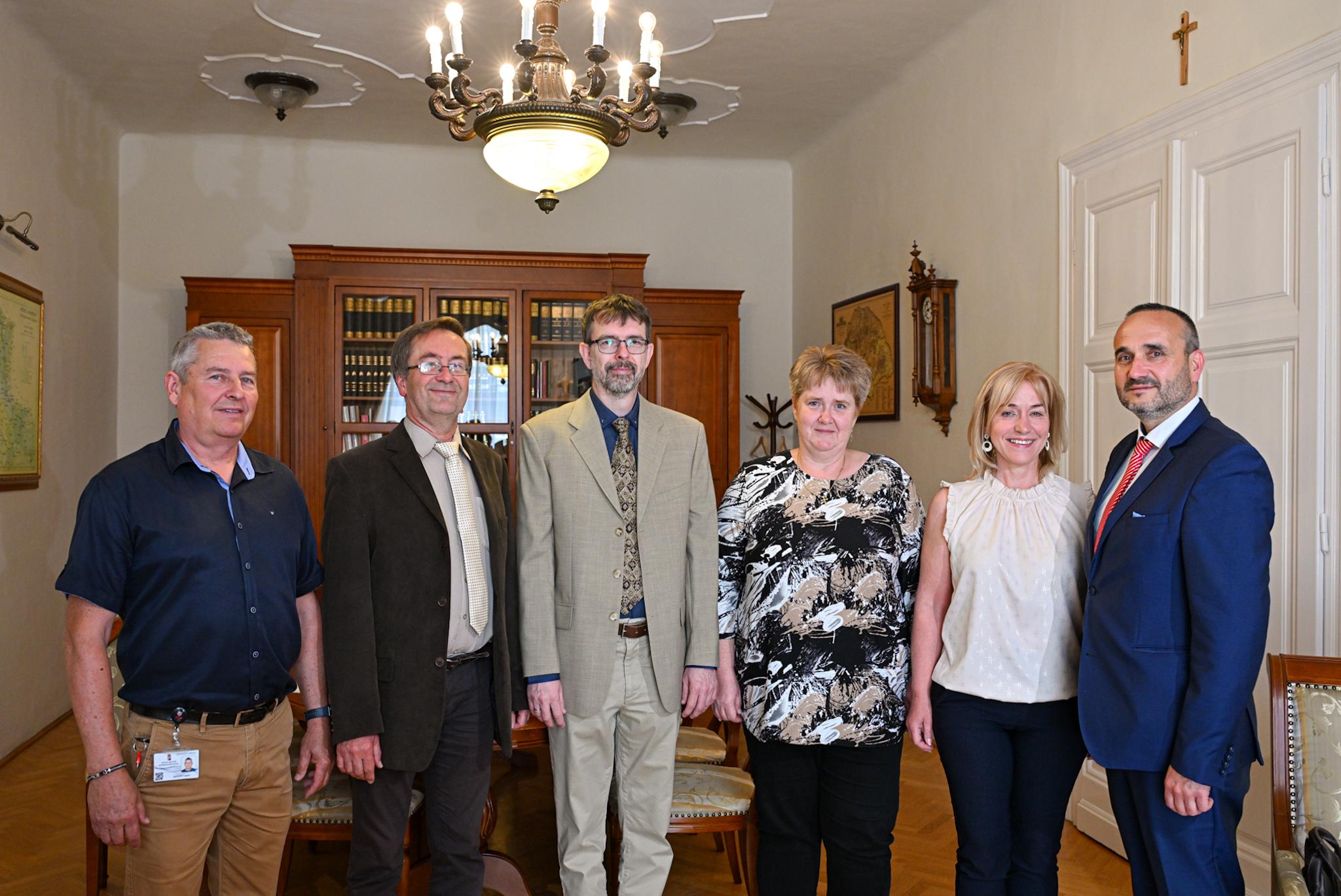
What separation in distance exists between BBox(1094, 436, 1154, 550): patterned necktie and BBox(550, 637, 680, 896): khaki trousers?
3.58ft

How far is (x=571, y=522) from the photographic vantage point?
7.88ft

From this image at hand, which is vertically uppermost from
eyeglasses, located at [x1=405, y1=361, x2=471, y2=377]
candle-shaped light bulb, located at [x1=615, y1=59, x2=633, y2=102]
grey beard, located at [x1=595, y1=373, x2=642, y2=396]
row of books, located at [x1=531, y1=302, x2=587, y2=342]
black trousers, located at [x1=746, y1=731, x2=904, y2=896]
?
candle-shaped light bulb, located at [x1=615, y1=59, x2=633, y2=102]

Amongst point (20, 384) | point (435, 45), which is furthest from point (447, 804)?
point (20, 384)

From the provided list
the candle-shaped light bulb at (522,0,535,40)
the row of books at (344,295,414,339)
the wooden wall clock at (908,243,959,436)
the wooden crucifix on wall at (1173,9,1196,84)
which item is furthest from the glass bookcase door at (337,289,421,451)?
the wooden crucifix on wall at (1173,9,1196,84)

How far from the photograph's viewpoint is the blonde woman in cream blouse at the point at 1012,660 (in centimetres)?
223

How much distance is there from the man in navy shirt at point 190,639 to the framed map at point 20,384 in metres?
3.20

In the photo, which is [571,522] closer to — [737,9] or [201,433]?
[201,433]

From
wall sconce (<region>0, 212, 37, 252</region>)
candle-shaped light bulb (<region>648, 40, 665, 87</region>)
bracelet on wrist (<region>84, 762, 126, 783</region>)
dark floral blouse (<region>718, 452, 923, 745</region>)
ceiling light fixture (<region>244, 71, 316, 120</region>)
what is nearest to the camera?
bracelet on wrist (<region>84, 762, 126, 783</region>)

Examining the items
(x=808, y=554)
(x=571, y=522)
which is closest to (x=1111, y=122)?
(x=808, y=554)

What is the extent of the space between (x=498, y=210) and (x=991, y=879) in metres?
5.79

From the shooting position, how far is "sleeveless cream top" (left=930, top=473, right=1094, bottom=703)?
222 cm

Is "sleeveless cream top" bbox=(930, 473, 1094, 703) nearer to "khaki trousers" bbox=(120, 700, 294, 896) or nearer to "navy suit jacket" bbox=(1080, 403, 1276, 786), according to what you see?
"navy suit jacket" bbox=(1080, 403, 1276, 786)

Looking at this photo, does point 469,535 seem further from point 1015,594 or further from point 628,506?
point 1015,594

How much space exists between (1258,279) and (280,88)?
15.9 ft
